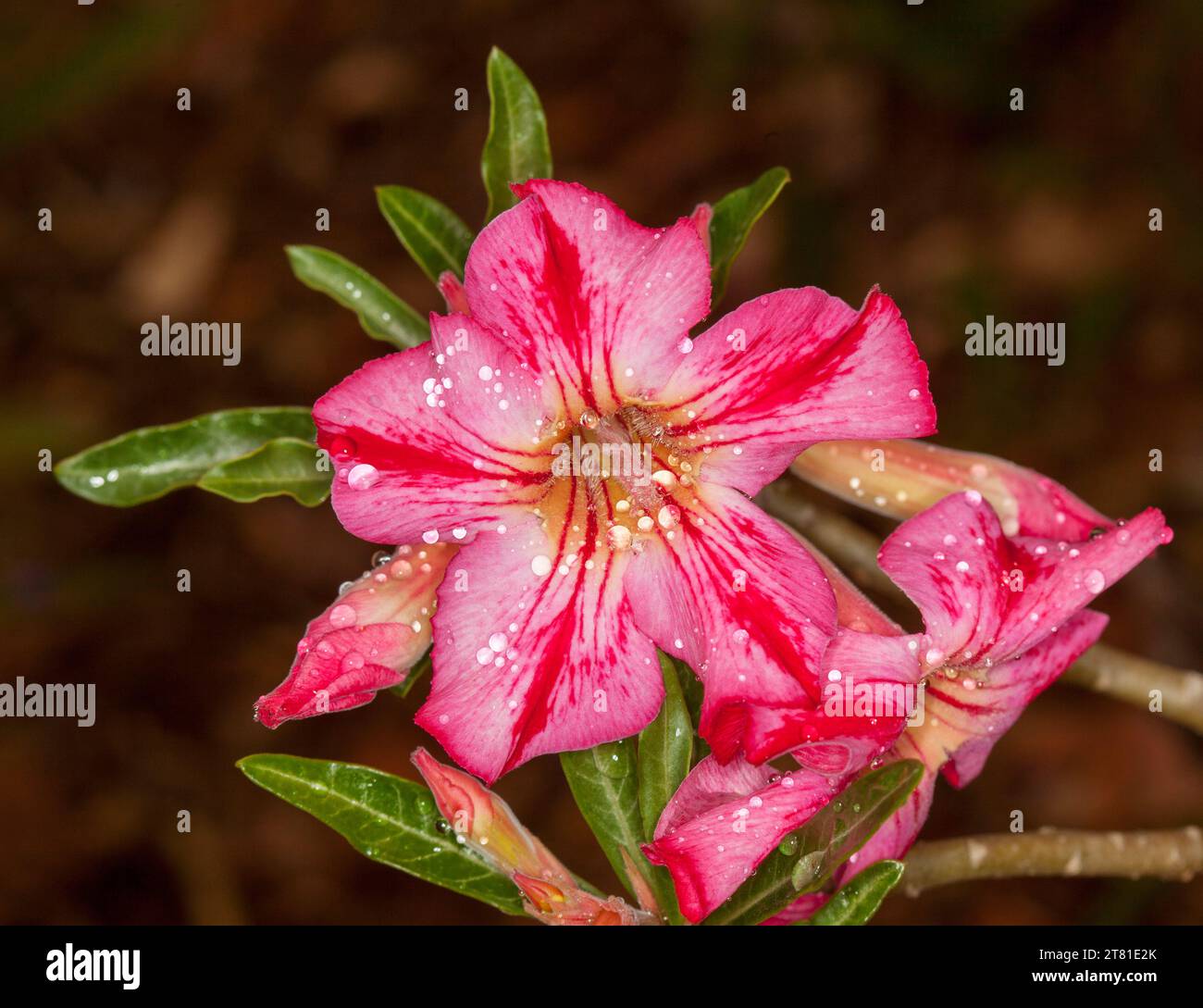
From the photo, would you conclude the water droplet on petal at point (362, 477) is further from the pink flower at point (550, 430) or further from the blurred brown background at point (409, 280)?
the blurred brown background at point (409, 280)

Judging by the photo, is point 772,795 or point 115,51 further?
point 115,51

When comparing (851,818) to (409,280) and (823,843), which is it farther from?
(409,280)

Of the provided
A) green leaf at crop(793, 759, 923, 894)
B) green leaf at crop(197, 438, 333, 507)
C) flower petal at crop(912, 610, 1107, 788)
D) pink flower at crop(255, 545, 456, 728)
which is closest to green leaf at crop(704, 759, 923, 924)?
green leaf at crop(793, 759, 923, 894)

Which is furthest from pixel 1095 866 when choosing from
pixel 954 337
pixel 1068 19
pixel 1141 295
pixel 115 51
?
pixel 115 51

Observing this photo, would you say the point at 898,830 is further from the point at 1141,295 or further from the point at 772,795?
the point at 1141,295

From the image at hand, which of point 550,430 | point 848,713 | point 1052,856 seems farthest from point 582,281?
point 1052,856

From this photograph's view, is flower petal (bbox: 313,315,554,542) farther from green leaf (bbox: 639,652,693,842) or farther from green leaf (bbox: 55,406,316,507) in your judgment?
green leaf (bbox: 55,406,316,507)

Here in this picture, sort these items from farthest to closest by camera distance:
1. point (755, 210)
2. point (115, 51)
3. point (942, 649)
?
point (115, 51) → point (755, 210) → point (942, 649)
